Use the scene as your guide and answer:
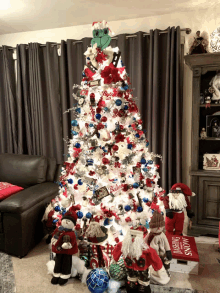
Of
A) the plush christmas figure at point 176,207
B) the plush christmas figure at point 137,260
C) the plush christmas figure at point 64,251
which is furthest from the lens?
the plush christmas figure at point 176,207

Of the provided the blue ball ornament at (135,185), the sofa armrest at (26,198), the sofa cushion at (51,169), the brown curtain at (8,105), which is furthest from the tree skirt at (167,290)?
the brown curtain at (8,105)

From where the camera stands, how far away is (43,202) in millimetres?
2523

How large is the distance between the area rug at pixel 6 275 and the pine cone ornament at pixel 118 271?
75cm

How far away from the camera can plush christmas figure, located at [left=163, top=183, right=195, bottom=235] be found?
232 cm

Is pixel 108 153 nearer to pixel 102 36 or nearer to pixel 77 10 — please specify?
pixel 102 36

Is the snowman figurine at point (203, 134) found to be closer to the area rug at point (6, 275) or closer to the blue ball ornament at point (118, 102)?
the blue ball ornament at point (118, 102)

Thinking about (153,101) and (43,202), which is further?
(153,101)

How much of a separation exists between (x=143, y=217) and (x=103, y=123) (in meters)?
0.83

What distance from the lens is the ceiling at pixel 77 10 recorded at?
8.34ft

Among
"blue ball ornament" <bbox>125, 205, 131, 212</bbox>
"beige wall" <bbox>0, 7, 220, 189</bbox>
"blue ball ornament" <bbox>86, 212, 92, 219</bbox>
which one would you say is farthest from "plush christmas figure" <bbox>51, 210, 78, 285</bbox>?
"beige wall" <bbox>0, 7, 220, 189</bbox>

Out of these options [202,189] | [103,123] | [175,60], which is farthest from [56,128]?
[202,189]

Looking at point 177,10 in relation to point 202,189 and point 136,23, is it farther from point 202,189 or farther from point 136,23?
point 202,189

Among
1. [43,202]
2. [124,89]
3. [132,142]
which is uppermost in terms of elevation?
[124,89]

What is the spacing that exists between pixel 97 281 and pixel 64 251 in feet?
1.12
